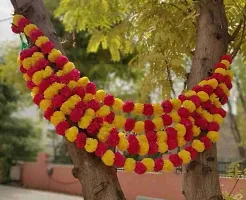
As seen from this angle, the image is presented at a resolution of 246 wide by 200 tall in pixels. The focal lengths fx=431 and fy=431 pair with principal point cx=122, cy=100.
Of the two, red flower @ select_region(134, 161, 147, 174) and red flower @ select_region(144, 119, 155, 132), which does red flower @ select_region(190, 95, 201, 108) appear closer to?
red flower @ select_region(144, 119, 155, 132)

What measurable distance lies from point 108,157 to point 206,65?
3.13 feet

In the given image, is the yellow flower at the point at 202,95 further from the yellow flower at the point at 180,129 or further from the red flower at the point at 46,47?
the red flower at the point at 46,47

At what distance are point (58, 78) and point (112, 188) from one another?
62 centimetres

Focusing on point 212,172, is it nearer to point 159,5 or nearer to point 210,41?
point 210,41

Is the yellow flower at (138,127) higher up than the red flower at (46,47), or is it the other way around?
the red flower at (46,47)

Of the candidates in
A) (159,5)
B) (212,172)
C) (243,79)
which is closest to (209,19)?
(159,5)

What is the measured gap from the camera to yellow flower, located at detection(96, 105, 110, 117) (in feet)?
7.29

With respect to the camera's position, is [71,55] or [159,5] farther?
[71,55]

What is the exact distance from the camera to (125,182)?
980 centimetres

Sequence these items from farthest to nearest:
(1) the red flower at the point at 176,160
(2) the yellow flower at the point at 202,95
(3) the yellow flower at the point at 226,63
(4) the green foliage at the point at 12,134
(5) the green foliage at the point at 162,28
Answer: (4) the green foliage at the point at 12,134
(5) the green foliage at the point at 162,28
(3) the yellow flower at the point at 226,63
(2) the yellow flower at the point at 202,95
(1) the red flower at the point at 176,160

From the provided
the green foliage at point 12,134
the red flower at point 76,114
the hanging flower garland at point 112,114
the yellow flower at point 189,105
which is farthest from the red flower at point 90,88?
the green foliage at point 12,134

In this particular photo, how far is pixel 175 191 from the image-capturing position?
28.5 feet

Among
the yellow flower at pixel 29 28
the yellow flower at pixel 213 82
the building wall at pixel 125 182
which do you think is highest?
the yellow flower at pixel 29 28

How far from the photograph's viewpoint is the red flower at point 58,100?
2174 millimetres
